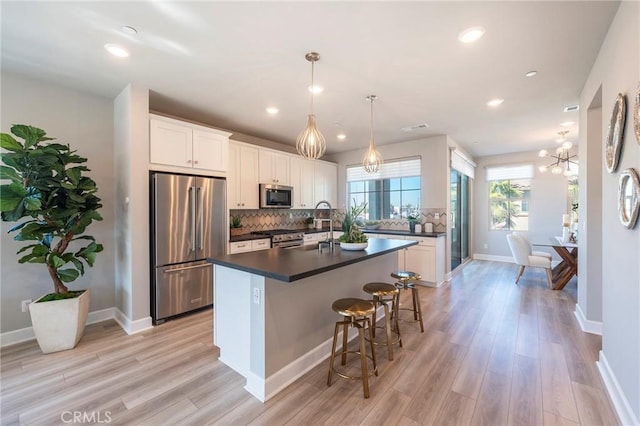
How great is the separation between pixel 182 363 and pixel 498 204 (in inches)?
299

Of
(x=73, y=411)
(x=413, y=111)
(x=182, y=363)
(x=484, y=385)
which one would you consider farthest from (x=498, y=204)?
(x=73, y=411)

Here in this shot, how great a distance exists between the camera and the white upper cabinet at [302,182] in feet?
17.9

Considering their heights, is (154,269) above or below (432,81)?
below

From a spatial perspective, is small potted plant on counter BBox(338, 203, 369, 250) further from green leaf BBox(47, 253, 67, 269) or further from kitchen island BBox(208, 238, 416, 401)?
green leaf BBox(47, 253, 67, 269)

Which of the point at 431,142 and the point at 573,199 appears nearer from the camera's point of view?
the point at 431,142

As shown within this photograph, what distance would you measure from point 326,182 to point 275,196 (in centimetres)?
160

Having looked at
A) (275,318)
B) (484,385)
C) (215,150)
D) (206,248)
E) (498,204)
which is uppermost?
(215,150)

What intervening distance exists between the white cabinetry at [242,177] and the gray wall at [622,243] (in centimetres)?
419

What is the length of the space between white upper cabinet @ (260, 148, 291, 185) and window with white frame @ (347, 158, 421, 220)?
1672 millimetres

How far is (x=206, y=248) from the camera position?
3.59 meters

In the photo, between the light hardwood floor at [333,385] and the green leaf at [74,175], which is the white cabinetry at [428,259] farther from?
the green leaf at [74,175]

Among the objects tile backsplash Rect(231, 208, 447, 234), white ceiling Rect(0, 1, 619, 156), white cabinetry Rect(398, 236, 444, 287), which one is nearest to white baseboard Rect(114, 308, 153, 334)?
tile backsplash Rect(231, 208, 447, 234)

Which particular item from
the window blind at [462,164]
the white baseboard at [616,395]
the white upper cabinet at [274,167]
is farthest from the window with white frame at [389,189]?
the white baseboard at [616,395]

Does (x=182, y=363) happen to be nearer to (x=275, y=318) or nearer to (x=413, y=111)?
(x=275, y=318)
